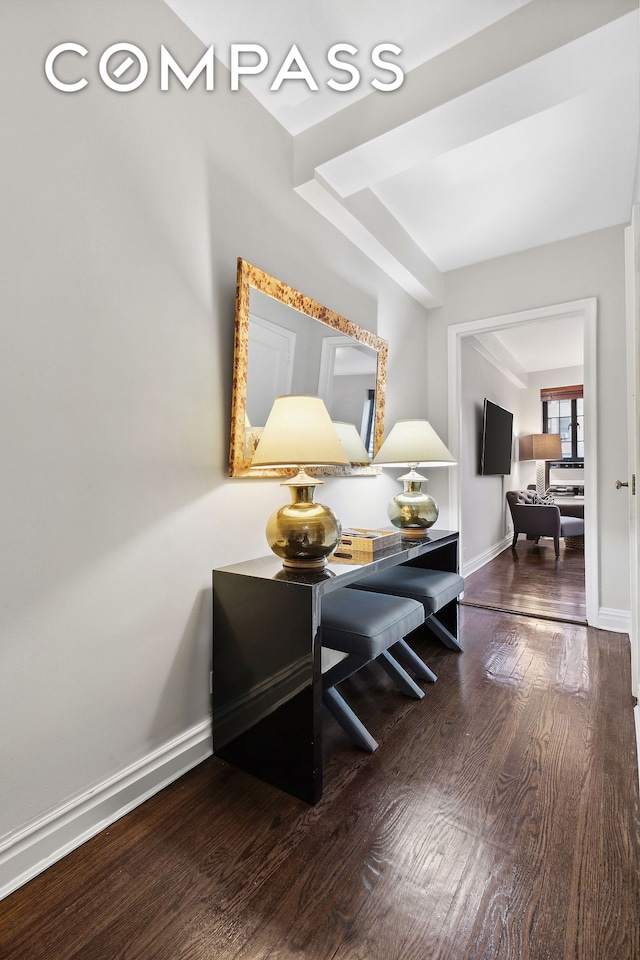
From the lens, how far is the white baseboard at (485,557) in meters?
4.52

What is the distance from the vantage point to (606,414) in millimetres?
2973

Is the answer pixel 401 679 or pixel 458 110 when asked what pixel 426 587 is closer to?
pixel 401 679

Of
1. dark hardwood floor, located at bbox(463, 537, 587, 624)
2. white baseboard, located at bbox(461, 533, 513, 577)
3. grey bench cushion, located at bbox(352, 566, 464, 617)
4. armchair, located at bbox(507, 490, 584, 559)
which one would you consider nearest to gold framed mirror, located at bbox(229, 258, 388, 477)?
grey bench cushion, located at bbox(352, 566, 464, 617)

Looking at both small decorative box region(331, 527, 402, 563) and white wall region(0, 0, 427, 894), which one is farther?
small decorative box region(331, 527, 402, 563)

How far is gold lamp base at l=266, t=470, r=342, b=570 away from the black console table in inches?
2.4

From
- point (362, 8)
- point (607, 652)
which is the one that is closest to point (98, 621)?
point (362, 8)

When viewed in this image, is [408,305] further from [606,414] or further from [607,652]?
[607,652]

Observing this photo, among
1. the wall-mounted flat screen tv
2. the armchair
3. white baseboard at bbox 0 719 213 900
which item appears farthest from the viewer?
the armchair

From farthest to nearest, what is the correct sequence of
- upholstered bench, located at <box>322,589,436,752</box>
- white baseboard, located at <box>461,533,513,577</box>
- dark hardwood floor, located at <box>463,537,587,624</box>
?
white baseboard, located at <box>461,533,513,577</box>
dark hardwood floor, located at <box>463,537,587,624</box>
upholstered bench, located at <box>322,589,436,752</box>

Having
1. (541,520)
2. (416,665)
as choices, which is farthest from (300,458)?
(541,520)

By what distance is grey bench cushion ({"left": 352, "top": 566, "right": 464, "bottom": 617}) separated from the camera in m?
2.23

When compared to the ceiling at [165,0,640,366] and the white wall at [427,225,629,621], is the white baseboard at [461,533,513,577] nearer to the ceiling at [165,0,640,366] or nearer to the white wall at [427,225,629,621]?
the white wall at [427,225,629,621]

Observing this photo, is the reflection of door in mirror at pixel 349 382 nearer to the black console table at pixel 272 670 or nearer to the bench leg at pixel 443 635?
the black console table at pixel 272 670

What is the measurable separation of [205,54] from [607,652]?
11.2 feet
